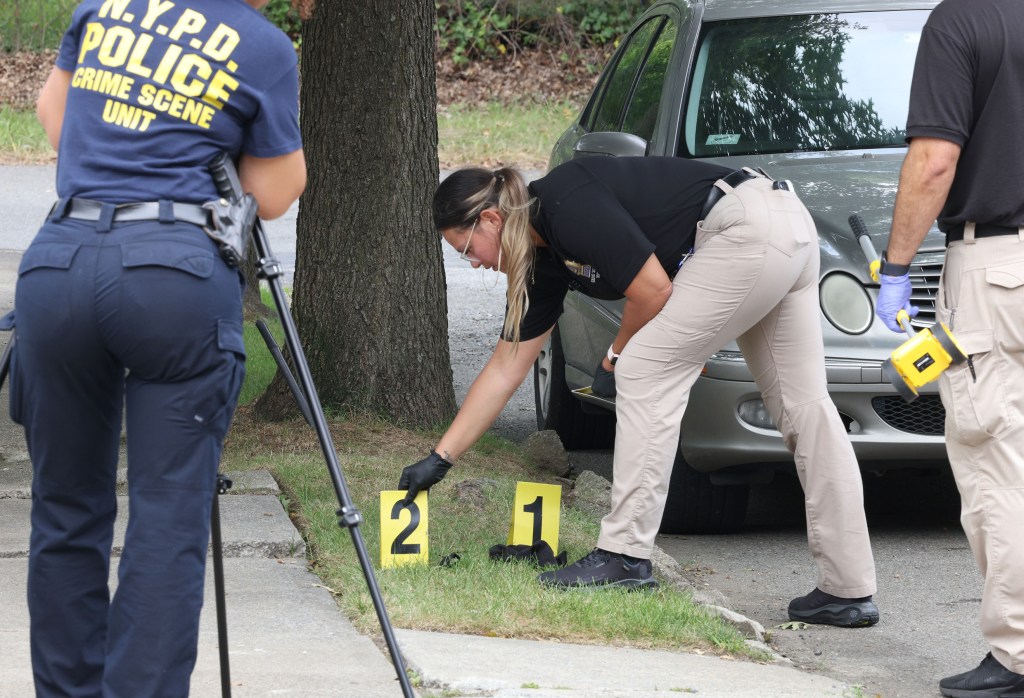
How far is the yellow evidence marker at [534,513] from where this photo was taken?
4.46m

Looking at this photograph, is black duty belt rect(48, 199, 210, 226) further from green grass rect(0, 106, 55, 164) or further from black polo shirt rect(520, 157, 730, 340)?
green grass rect(0, 106, 55, 164)

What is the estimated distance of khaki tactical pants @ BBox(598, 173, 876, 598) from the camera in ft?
13.4

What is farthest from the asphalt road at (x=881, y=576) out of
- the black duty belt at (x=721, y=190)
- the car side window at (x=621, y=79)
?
the car side window at (x=621, y=79)

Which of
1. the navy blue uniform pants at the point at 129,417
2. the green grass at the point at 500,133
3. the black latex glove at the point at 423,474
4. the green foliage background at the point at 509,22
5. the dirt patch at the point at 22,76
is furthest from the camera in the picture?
the green foliage background at the point at 509,22

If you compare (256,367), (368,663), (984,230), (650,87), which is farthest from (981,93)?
(256,367)

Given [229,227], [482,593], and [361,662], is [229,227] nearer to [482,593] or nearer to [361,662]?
[361,662]

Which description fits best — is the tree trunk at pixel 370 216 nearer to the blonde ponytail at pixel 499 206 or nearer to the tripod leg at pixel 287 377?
the blonde ponytail at pixel 499 206

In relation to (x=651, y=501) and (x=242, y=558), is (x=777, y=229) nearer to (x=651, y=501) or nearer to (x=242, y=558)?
(x=651, y=501)

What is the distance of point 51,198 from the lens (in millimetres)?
13641

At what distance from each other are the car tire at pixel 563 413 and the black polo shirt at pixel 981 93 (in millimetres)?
2985

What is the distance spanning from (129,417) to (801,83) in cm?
390

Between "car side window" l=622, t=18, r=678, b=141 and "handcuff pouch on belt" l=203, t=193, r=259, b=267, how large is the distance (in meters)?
3.30

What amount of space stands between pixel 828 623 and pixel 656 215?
1.35 m

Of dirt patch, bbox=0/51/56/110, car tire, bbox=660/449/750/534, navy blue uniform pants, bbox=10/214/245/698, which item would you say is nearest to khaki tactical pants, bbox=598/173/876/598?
car tire, bbox=660/449/750/534
